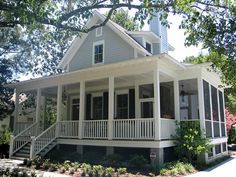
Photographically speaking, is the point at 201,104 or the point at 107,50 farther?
the point at 107,50

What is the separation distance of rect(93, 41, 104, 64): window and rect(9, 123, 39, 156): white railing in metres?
5.58

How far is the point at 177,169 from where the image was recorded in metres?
11.4

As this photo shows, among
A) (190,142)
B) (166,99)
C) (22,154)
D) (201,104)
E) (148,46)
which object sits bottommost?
(22,154)

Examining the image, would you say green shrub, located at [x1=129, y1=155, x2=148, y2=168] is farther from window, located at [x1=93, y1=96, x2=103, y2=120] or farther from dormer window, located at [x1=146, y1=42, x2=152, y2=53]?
dormer window, located at [x1=146, y1=42, x2=152, y2=53]

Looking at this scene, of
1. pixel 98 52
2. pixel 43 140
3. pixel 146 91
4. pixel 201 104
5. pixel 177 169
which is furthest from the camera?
pixel 98 52

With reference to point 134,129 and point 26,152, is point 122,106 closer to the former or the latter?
point 134,129

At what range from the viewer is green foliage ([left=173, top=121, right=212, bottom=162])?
42.3 feet

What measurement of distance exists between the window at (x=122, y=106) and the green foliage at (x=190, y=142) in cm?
412

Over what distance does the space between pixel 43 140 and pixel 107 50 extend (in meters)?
6.61

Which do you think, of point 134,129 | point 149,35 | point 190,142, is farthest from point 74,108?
point 190,142

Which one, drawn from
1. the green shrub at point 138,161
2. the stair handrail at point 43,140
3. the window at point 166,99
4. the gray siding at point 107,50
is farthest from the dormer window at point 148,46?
the green shrub at point 138,161

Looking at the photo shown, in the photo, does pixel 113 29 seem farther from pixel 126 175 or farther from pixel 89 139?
Result: pixel 126 175

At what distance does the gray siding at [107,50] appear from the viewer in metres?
16.9

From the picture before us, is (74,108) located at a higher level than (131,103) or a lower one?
lower
